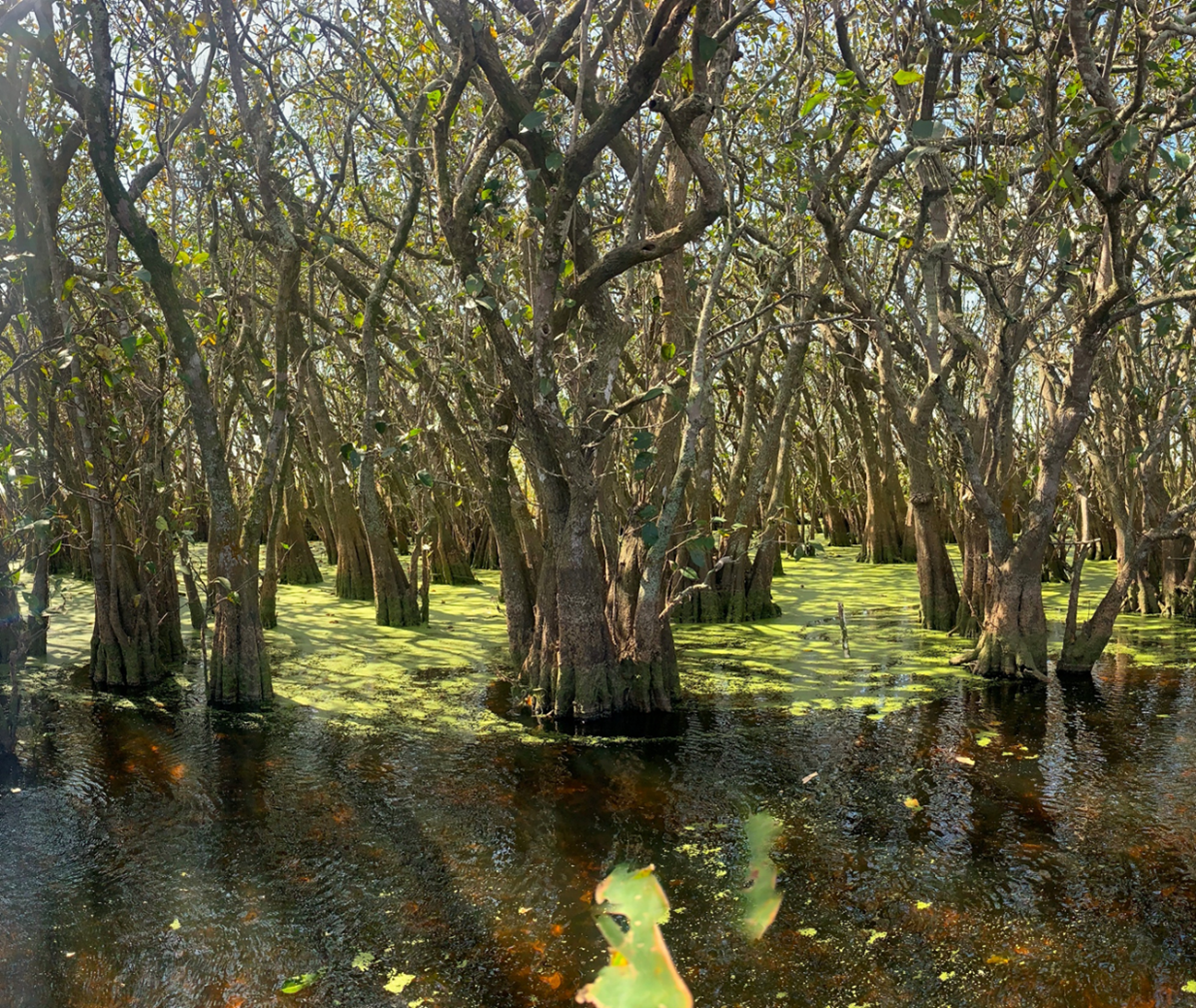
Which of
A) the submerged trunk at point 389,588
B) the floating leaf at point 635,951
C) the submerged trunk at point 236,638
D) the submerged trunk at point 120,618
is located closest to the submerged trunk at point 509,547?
the submerged trunk at point 236,638

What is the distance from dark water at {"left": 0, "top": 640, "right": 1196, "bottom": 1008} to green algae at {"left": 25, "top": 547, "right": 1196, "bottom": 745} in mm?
409

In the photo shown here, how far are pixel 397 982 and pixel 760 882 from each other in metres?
1.50

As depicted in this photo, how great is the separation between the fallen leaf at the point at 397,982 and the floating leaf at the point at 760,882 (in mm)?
1199

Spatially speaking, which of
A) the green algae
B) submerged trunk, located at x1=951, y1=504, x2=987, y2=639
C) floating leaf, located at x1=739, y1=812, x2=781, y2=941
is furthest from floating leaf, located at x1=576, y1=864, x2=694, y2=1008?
submerged trunk, located at x1=951, y1=504, x2=987, y2=639

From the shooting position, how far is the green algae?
7.09m

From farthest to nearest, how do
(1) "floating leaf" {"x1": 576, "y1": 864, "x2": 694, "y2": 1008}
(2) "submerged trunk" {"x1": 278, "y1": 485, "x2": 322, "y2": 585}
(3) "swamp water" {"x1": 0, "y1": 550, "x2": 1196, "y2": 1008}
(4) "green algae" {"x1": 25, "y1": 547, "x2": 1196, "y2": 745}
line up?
(2) "submerged trunk" {"x1": 278, "y1": 485, "x2": 322, "y2": 585} → (4) "green algae" {"x1": 25, "y1": 547, "x2": 1196, "y2": 745} → (3) "swamp water" {"x1": 0, "y1": 550, "x2": 1196, "y2": 1008} → (1) "floating leaf" {"x1": 576, "y1": 864, "x2": 694, "y2": 1008}

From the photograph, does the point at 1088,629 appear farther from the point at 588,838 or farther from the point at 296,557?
the point at 296,557

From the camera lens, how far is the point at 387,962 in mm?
3721

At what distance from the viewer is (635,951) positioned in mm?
3812

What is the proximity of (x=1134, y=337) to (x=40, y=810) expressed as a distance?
28.4 ft

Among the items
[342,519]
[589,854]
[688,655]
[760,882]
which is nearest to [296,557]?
[342,519]

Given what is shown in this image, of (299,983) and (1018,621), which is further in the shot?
(1018,621)

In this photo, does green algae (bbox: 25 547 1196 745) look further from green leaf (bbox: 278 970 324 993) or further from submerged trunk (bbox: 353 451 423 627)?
green leaf (bbox: 278 970 324 993)

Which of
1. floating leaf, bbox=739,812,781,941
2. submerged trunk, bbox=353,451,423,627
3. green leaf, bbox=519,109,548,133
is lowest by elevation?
floating leaf, bbox=739,812,781,941
